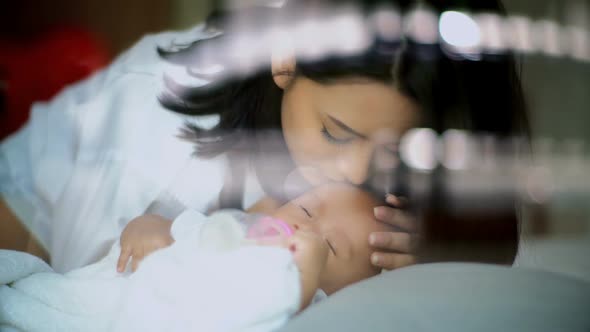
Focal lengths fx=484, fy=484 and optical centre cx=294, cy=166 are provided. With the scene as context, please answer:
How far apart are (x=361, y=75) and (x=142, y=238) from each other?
300mm

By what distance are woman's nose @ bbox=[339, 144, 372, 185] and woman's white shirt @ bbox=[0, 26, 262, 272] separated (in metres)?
0.11

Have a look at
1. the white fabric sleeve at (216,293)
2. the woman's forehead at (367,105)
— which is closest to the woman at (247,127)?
the woman's forehead at (367,105)

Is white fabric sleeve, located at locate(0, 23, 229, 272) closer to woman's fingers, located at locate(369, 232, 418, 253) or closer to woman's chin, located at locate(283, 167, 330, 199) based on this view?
woman's chin, located at locate(283, 167, 330, 199)

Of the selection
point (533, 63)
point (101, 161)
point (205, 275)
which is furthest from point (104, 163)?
point (533, 63)

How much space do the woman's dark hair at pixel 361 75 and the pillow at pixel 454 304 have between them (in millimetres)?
139

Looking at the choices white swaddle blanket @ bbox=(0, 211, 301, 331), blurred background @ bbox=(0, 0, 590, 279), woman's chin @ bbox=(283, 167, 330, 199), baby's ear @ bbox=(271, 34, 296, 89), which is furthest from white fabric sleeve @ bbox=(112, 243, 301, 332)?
blurred background @ bbox=(0, 0, 590, 279)

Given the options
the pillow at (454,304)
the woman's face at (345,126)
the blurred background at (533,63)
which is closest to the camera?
the pillow at (454,304)

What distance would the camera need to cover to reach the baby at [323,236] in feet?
1.58

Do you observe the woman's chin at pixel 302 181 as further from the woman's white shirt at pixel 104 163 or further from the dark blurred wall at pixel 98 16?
the dark blurred wall at pixel 98 16

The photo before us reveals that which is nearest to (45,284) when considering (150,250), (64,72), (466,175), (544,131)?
(150,250)

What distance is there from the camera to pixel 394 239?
561mm

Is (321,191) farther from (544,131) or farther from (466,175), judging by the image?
(544,131)

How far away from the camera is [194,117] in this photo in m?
0.62

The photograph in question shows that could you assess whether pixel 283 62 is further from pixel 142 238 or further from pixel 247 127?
pixel 142 238
